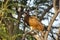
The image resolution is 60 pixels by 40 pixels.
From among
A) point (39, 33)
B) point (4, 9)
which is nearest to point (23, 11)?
point (39, 33)

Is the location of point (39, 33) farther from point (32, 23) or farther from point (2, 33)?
point (2, 33)

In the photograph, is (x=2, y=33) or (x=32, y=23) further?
(x=32, y=23)

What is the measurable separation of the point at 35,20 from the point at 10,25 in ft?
1.13

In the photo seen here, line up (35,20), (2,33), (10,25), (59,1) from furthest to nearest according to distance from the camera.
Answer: (10,25)
(35,20)
(59,1)
(2,33)

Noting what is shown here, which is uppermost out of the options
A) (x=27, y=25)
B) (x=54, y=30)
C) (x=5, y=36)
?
(x=5, y=36)

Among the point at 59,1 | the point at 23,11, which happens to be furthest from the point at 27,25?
the point at 59,1

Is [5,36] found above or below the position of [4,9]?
below

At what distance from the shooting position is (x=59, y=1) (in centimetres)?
194

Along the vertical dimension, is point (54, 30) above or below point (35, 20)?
below

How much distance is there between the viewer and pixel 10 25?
7.82ft

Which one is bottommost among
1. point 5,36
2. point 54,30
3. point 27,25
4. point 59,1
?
point 54,30

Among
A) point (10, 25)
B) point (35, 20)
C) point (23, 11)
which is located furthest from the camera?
point (23, 11)

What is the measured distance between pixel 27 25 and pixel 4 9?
3.16 feet

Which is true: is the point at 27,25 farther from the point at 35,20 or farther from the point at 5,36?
the point at 5,36
